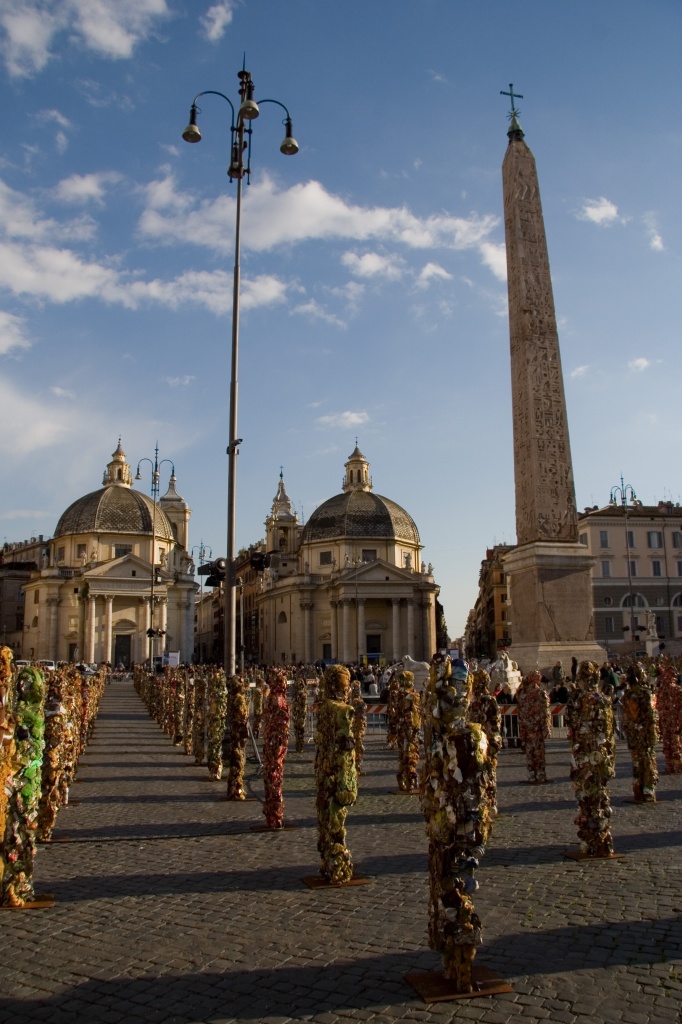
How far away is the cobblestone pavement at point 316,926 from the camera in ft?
14.8

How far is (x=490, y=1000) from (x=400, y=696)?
8760 mm

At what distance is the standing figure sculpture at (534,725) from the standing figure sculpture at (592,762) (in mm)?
4162

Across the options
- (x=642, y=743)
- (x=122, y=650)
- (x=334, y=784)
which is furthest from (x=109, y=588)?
(x=334, y=784)

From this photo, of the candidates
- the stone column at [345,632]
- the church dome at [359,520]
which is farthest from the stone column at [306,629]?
the church dome at [359,520]

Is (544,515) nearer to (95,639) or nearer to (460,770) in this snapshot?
(460,770)

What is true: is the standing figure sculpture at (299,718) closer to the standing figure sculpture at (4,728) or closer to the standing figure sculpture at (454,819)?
the standing figure sculpture at (4,728)

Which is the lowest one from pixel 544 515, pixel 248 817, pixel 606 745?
pixel 248 817

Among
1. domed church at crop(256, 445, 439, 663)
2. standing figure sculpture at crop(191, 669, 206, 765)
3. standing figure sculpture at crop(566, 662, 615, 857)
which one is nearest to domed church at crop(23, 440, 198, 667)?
domed church at crop(256, 445, 439, 663)

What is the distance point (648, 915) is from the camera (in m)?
5.95

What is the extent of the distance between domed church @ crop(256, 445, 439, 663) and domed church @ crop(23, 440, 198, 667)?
8.70m

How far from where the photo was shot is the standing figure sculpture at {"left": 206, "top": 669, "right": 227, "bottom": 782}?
550 inches

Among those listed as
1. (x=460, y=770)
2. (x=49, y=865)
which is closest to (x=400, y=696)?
(x=49, y=865)

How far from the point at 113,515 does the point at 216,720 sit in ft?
197

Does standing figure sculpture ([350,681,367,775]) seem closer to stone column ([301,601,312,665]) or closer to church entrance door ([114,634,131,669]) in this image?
stone column ([301,601,312,665])
